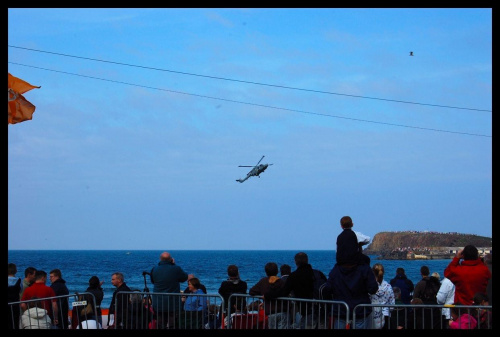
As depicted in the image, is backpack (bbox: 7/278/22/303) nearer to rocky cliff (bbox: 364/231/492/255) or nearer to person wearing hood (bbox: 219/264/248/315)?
person wearing hood (bbox: 219/264/248/315)

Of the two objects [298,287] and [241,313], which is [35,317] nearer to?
[241,313]

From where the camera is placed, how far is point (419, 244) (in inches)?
6781

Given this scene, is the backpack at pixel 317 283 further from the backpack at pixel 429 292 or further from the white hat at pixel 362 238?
the backpack at pixel 429 292

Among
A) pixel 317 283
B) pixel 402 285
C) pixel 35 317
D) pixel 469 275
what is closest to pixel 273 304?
pixel 317 283

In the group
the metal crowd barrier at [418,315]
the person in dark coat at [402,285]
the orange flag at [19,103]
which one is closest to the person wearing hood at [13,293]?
→ the orange flag at [19,103]

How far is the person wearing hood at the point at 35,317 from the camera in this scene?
1136 centimetres

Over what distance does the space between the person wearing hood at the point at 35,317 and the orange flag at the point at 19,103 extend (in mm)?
3150

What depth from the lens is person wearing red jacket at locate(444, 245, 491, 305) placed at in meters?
10.3

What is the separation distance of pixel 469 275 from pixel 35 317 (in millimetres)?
6069

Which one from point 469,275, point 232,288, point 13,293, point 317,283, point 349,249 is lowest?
point 13,293

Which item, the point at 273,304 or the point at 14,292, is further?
the point at 14,292
